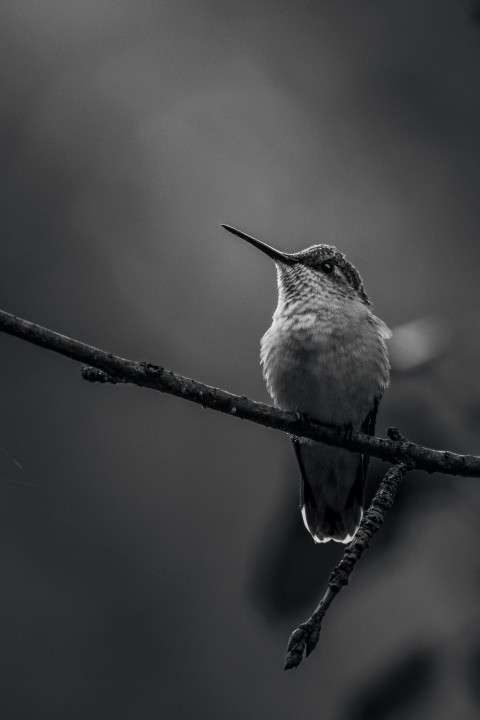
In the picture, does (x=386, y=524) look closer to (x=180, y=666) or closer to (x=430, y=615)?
(x=430, y=615)

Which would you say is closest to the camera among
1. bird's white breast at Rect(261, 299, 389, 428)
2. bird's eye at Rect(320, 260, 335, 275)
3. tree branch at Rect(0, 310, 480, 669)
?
tree branch at Rect(0, 310, 480, 669)

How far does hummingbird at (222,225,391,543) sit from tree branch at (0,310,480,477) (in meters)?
0.36

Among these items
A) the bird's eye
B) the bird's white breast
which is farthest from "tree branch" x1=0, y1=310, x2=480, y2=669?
the bird's eye

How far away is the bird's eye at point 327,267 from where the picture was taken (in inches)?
158

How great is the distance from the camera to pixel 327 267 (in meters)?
4.05

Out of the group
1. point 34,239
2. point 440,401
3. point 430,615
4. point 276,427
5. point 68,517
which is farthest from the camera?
point 34,239

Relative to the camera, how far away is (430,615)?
129 inches

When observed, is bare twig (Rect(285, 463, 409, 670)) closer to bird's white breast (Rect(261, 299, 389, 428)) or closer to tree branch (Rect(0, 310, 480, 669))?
tree branch (Rect(0, 310, 480, 669))

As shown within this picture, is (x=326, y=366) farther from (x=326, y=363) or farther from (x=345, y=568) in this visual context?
(x=345, y=568)

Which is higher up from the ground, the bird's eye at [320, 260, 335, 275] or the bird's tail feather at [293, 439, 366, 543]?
the bird's eye at [320, 260, 335, 275]

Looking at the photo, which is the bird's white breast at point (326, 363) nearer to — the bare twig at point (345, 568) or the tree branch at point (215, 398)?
the tree branch at point (215, 398)

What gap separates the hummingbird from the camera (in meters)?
3.44

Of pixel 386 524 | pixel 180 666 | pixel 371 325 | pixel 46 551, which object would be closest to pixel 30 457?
pixel 46 551

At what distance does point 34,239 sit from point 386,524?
6594 mm
